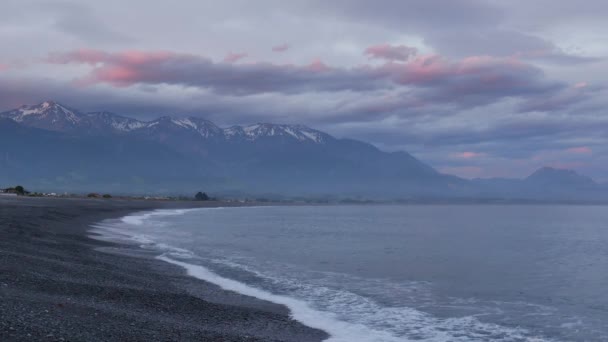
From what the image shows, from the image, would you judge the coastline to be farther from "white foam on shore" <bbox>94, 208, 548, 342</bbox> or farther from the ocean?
the ocean

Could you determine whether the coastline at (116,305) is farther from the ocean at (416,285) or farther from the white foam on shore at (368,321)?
the ocean at (416,285)

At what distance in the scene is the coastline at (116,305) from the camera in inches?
482

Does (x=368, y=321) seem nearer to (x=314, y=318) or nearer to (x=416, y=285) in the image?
(x=314, y=318)

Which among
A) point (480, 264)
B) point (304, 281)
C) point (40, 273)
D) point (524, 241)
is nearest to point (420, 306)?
point (304, 281)

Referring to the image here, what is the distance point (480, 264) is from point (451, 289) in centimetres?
1129

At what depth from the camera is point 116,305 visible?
15539 mm

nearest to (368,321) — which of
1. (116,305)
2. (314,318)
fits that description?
(314,318)

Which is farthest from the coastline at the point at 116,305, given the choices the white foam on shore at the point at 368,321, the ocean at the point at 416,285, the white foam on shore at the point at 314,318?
the ocean at the point at 416,285

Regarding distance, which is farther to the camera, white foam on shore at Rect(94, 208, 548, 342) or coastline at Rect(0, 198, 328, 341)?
white foam on shore at Rect(94, 208, 548, 342)

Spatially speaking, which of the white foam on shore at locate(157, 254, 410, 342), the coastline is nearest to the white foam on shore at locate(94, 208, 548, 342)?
the white foam on shore at locate(157, 254, 410, 342)

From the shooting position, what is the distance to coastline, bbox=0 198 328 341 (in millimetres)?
12242

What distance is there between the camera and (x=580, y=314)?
20.3 m

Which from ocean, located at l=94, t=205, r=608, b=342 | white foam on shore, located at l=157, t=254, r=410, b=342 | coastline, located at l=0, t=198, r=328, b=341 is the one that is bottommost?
ocean, located at l=94, t=205, r=608, b=342

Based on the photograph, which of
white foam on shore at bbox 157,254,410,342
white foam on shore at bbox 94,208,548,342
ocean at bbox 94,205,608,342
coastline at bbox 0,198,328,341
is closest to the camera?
coastline at bbox 0,198,328,341
